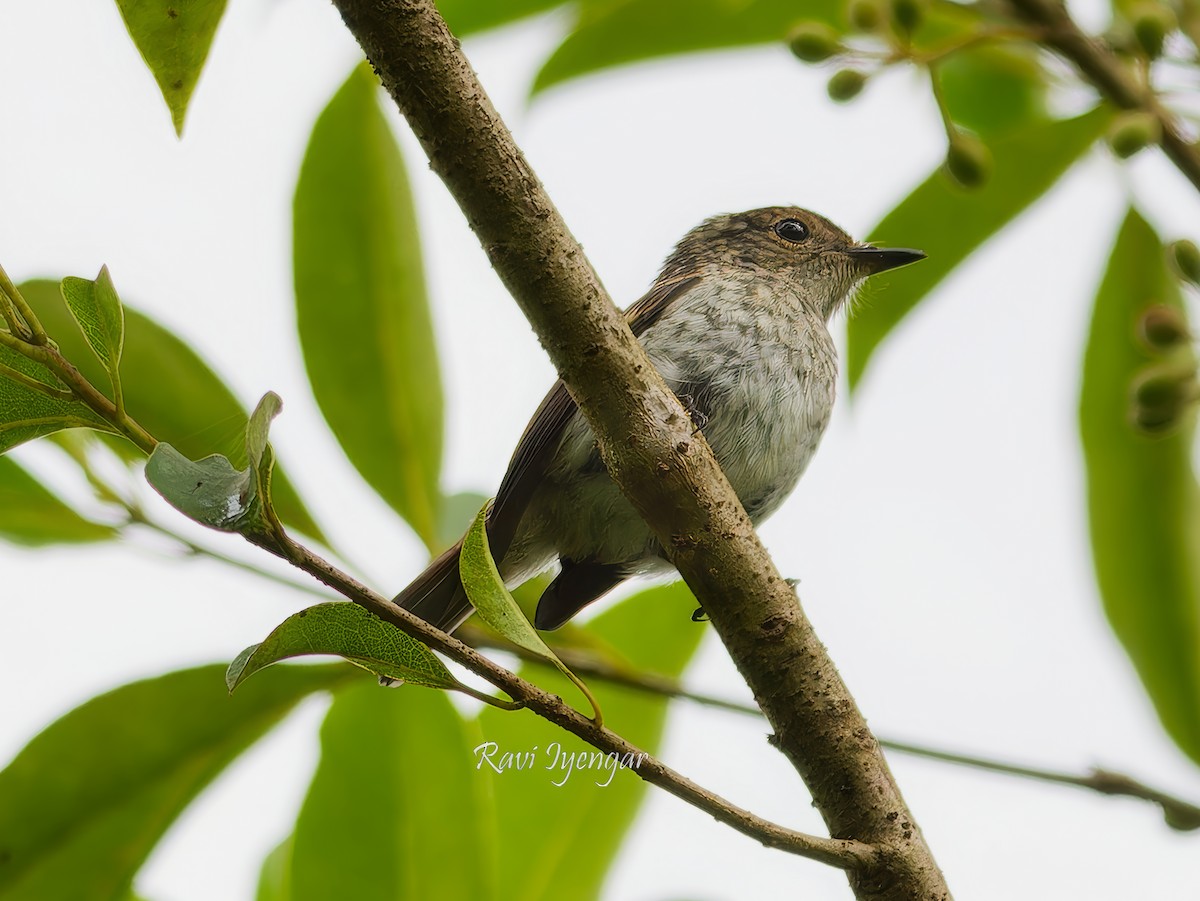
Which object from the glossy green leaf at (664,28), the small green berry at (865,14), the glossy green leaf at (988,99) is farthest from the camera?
the glossy green leaf at (988,99)

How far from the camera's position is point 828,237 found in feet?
14.9

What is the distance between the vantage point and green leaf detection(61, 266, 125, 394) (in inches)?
58.0

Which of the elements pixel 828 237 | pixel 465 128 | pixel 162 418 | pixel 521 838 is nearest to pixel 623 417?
pixel 465 128

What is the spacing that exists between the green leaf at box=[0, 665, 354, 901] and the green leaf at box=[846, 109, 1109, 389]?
4.62 feet

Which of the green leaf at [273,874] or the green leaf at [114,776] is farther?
the green leaf at [273,874]

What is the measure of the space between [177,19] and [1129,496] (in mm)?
1933

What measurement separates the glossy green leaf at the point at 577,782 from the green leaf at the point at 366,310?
0.50 metres

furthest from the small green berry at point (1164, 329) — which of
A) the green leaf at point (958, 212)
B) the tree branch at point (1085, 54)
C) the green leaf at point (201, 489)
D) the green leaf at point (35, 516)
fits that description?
the green leaf at point (35, 516)

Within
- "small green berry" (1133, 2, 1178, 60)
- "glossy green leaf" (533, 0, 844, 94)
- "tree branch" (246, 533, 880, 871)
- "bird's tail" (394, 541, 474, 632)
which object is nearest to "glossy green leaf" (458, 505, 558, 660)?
"tree branch" (246, 533, 880, 871)

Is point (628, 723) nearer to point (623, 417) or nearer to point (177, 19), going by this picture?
point (623, 417)

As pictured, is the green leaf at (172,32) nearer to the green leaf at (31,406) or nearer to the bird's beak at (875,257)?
the green leaf at (31,406)

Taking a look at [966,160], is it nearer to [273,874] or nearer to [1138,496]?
[1138,496]

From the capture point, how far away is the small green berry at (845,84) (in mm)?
2018

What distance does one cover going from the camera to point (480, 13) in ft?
9.25
